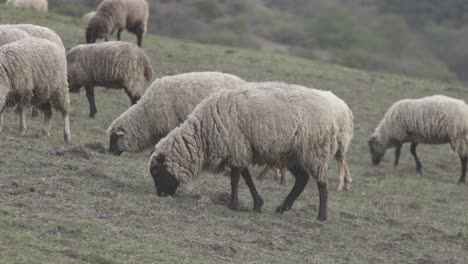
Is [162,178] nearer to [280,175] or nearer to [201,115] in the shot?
[201,115]

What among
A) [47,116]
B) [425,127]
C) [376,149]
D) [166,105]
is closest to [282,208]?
[166,105]

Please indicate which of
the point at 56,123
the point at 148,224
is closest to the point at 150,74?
the point at 56,123

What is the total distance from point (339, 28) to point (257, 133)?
956 inches

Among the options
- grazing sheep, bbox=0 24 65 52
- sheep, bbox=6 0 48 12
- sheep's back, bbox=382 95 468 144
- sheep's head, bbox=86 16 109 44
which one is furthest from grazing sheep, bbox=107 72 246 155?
sheep, bbox=6 0 48 12

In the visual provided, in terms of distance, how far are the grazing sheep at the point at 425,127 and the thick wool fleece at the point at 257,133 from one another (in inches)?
286

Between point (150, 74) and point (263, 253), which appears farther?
point (150, 74)

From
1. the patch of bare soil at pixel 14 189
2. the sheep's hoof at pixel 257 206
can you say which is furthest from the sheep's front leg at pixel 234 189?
the patch of bare soil at pixel 14 189

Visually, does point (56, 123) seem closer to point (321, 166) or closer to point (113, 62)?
point (113, 62)

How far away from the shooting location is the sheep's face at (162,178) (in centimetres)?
1098

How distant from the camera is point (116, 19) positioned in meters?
23.0

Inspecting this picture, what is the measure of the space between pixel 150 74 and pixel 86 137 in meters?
2.43

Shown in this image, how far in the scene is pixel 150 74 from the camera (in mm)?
16891

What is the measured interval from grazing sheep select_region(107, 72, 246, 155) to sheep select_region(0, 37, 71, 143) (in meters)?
1.14

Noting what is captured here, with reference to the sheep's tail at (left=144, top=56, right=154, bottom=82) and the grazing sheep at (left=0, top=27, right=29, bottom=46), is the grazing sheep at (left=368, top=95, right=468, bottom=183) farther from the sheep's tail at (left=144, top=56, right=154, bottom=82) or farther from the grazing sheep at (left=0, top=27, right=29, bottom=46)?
the grazing sheep at (left=0, top=27, right=29, bottom=46)
